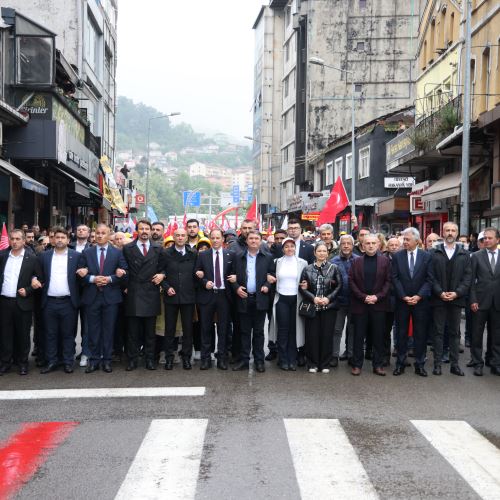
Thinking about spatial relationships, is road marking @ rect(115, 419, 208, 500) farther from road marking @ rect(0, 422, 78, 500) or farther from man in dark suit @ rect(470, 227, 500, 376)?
man in dark suit @ rect(470, 227, 500, 376)

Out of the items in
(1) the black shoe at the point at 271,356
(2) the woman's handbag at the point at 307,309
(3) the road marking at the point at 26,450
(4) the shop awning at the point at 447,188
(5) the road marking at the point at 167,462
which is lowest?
(1) the black shoe at the point at 271,356

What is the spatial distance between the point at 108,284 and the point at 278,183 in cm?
6652

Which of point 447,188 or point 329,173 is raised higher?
point 329,173

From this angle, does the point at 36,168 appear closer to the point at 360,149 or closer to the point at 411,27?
the point at 360,149

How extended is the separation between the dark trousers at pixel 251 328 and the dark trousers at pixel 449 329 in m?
2.40

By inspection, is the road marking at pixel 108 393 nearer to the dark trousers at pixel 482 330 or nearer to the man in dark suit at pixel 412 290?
the man in dark suit at pixel 412 290

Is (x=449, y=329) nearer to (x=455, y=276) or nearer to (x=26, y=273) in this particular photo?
(x=455, y=276)

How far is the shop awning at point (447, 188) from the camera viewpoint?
73.0ft

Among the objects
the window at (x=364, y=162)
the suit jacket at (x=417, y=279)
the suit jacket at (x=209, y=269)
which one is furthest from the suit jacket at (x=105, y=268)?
the window at (x=364, y=162)

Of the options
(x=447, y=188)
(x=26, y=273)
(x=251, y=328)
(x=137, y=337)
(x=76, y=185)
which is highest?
(x=76, y=185)

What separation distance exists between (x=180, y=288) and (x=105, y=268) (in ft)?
3.50

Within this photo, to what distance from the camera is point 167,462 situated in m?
5.89

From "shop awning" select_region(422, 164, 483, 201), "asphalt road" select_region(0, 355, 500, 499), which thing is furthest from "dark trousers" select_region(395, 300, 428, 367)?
"shop awning" select_region(422, 164, 483, 201)

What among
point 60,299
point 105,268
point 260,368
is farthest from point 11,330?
point 260,368
